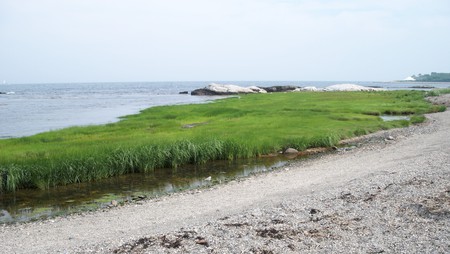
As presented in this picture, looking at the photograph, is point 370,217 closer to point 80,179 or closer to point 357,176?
point 357,176

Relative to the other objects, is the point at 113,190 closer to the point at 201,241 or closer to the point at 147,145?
the point at 147,145

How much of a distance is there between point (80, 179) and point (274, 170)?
10.7m

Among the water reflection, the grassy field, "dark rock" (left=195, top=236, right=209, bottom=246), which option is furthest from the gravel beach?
the grassy field

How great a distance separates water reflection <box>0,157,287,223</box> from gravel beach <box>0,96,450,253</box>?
1.79 meters

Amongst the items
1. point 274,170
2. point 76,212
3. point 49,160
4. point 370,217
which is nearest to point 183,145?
point 274,170

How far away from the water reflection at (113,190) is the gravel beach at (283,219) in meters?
1.79

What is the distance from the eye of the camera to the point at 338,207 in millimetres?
14180

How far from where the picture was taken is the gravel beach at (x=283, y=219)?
36.1ft

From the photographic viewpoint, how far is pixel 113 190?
21.3 metres

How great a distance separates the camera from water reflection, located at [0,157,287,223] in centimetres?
1842

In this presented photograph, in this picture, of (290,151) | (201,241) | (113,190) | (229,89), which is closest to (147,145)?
(113,190)

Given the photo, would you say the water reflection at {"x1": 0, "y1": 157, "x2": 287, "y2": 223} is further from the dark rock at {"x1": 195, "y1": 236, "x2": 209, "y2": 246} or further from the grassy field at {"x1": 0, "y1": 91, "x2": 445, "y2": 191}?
the dark rock at {"x1": 195, "y1": 236, "x2": 209, "y2": 246}

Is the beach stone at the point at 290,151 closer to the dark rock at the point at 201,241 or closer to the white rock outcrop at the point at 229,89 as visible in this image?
the dark rock at the point at 201,241

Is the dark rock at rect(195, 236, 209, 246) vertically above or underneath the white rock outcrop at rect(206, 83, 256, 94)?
underneath
